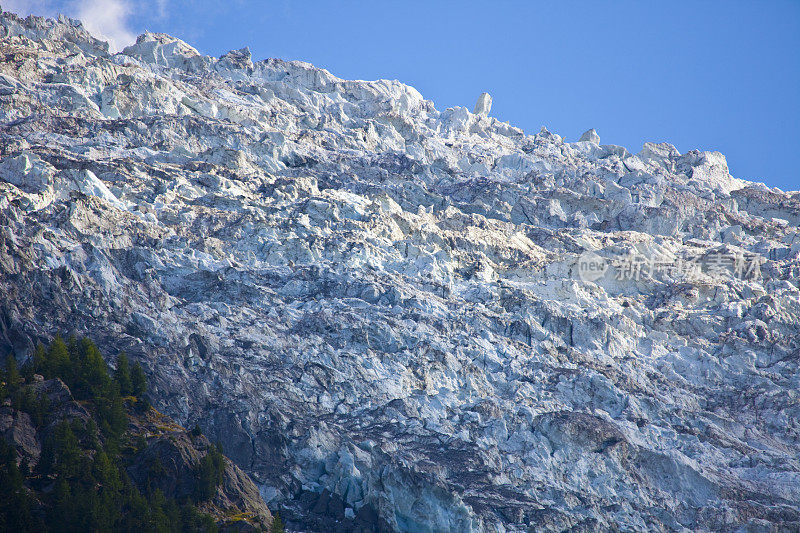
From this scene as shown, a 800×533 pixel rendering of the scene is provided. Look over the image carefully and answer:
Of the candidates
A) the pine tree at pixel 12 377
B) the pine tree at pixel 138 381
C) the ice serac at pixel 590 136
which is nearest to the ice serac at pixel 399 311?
the pine tree at pixel 138 381

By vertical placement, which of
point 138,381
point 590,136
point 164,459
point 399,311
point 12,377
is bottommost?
point 164,459

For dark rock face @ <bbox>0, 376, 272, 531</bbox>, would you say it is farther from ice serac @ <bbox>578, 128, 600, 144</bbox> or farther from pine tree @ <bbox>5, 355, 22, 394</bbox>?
ice serac @ <bbox>578, 128, 600, 144</bbox>

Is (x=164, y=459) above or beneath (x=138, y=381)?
beneath

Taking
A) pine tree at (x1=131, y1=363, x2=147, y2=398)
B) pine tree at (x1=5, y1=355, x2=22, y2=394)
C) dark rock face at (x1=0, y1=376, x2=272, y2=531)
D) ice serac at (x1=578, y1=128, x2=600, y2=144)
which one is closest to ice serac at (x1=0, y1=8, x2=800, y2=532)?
pine tree at (x1=131, y1=363, x2=147, y2=398)

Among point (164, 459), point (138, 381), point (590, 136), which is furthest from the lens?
point (590, 136)

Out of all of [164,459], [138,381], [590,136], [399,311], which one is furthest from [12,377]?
[590,136]

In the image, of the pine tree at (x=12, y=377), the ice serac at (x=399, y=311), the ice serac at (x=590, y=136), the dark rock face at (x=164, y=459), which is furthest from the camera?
the ice serac at (x=590, y=136)

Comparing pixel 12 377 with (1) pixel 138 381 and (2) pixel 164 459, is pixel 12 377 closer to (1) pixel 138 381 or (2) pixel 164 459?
(1) pixel 138 381

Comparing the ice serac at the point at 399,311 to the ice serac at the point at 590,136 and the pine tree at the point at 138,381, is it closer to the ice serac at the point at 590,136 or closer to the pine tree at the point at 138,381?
the pine tree at the point at 138,381
